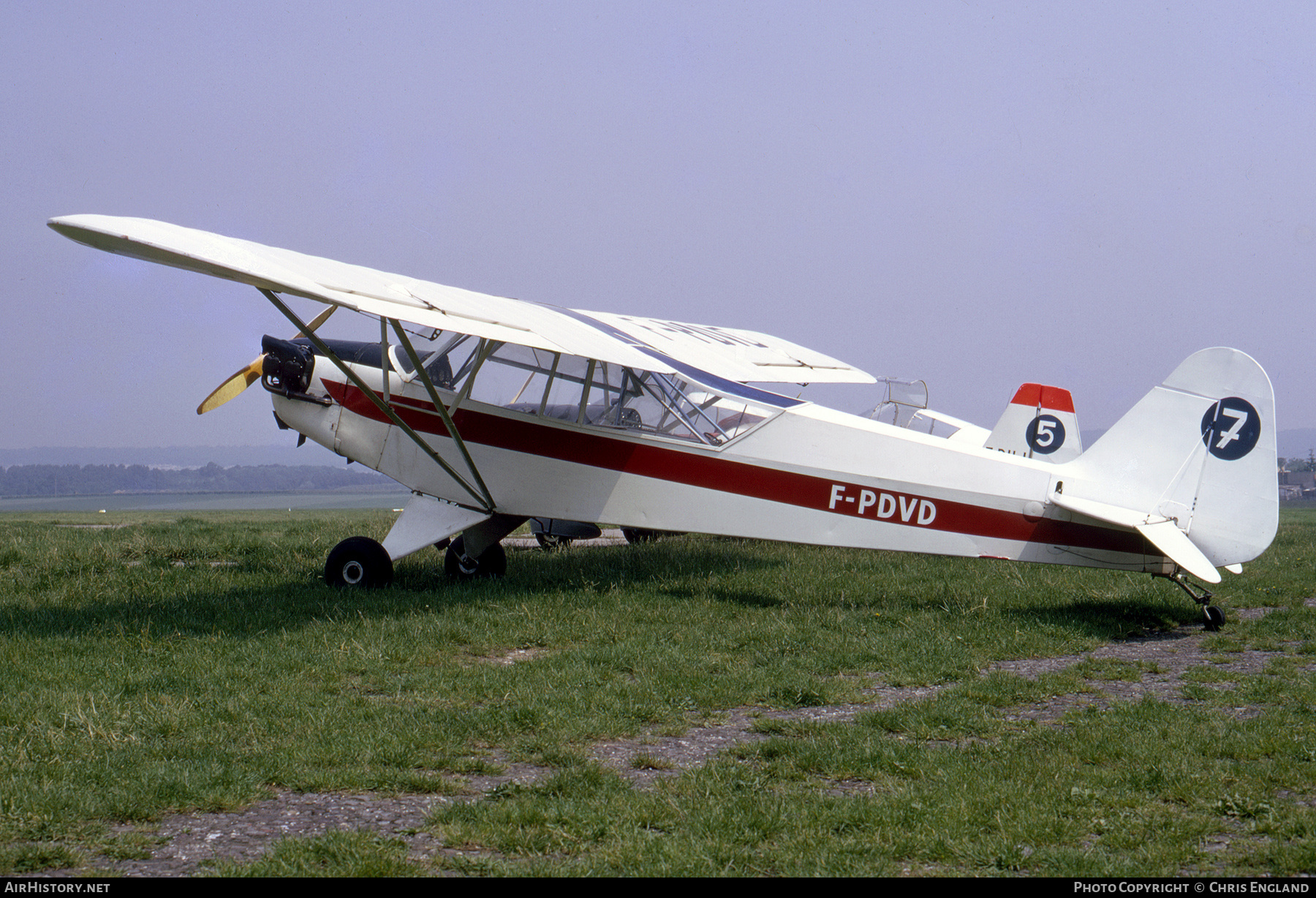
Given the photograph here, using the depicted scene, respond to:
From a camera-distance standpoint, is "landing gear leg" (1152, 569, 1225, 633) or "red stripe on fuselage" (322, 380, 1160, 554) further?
"red stripe on fuselage" (322, 380, 1160, 554)

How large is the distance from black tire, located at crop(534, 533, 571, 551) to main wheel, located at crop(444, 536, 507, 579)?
1.73 m

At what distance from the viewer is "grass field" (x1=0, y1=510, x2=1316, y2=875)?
126 inches

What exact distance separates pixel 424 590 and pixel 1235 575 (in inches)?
328

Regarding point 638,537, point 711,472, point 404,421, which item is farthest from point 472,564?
point 638,537

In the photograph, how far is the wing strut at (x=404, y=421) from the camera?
715 cm

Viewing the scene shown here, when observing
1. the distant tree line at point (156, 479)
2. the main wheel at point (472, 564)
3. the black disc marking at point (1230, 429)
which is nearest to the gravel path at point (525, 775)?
the black disc marking at point (1230, 429)

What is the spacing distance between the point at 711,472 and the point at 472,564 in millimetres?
2744

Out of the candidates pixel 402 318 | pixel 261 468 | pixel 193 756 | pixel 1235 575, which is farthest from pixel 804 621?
pixel 261 468

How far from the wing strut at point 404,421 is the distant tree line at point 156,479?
477ft

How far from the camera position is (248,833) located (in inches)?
132

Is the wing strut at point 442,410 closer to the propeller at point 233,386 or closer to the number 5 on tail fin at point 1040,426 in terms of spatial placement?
the propeller at point 233,386

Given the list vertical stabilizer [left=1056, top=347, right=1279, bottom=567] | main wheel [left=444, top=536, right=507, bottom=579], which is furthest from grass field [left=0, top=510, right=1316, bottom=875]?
vertical stabilizer [left=1056, top=347, right=1279, bottom=567]

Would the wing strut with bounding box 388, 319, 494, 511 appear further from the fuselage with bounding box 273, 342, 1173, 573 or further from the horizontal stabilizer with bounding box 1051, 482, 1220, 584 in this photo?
the horizontal stabilizer with bounding box 1051, 482, 1220, 584

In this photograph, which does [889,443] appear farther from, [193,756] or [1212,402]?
[193,756]
